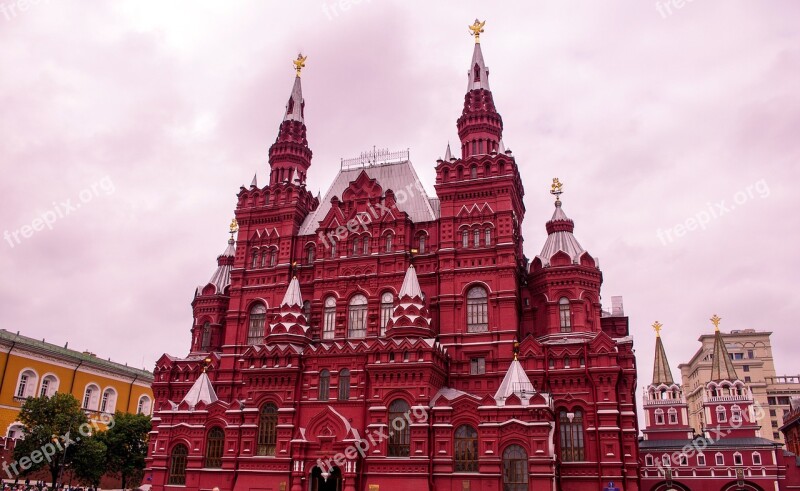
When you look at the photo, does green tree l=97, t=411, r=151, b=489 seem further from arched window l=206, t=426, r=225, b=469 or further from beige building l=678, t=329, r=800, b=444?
beige building l=678, t=329, r=800, b=444

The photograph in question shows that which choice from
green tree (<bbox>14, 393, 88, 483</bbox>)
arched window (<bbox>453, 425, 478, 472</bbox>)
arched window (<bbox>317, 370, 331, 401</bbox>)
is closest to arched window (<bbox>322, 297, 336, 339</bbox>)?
arched window (<bbox>317, 370, 331, 401</bbox>)

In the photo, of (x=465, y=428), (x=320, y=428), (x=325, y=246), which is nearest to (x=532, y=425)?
(x=465, y=428)

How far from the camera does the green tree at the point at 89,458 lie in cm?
4928

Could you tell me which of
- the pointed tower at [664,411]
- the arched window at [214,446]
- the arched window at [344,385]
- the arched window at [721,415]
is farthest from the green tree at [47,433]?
the arched window at [721,415]

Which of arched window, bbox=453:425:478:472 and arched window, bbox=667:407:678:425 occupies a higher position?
arched window, bbox=667:407:678:425

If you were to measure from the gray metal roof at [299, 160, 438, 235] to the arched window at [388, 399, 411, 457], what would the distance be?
43.2 ft

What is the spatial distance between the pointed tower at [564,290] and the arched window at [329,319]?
12.9 meters

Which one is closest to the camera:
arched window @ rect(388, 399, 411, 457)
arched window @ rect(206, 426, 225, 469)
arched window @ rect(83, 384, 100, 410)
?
arched window @ rect(388, 399, 411, 457)

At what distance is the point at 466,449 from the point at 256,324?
17773 mm

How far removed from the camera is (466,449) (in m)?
35.3

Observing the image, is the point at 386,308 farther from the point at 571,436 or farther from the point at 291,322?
the point at 571,436

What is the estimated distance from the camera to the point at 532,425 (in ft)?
111

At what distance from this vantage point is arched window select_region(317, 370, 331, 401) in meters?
39.3

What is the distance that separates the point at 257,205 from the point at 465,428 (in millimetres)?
23088
